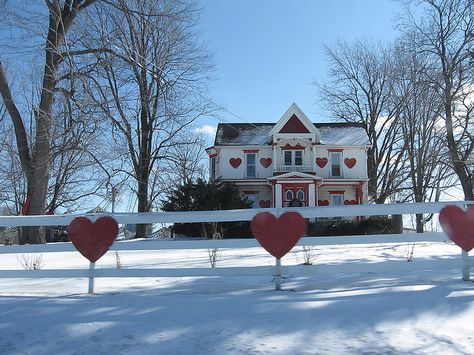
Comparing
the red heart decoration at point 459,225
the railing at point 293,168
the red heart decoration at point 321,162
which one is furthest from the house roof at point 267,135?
the red heart decoration at point 459,225

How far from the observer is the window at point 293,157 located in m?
34.7

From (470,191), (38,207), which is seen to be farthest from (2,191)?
(470,191)

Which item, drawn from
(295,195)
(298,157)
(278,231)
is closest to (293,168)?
(298,157)

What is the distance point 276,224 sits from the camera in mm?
6305

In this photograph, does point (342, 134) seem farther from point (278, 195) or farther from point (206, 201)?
point (206, 201)

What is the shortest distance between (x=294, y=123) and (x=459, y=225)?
28.8 metres

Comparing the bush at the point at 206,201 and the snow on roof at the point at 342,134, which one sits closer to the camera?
the bush at the point at 206,201

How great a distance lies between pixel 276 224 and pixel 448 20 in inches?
848

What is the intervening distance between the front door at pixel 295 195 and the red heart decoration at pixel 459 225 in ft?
87.8

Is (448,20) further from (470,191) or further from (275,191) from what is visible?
(275,191)

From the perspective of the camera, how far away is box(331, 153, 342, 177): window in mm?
35094

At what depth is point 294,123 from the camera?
114ft

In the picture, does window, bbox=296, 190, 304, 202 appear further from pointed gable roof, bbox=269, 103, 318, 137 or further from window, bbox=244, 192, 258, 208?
pointed gable roof, bbox=269, 103, 318, 137

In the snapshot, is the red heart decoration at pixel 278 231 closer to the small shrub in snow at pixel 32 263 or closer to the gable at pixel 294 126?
the small shrub in snow at pixel 32 263
